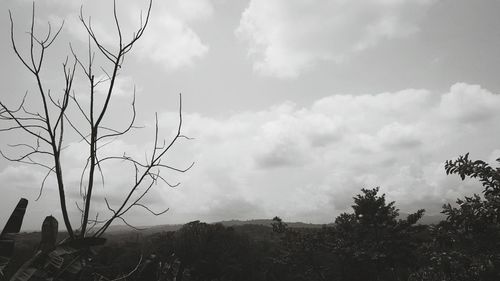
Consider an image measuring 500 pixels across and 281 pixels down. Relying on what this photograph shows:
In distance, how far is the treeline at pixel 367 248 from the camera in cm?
489

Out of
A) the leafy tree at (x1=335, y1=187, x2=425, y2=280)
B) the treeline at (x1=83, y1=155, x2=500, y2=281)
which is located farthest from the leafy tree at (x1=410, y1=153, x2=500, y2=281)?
the leafy tree at (x1=335, y1=187, x2=425, y2=280)

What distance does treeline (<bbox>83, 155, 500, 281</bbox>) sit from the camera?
4895 millimetres

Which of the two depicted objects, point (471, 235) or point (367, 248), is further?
point (367, 248)

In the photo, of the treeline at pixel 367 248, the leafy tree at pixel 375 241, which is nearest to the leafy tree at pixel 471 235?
the treeline at pixel 367 248

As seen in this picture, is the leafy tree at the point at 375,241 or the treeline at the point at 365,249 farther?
the leafy tree at the point at 375,241

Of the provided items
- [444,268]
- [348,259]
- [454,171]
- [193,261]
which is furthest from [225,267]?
[454,171]

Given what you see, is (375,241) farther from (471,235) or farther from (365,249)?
(471,235)

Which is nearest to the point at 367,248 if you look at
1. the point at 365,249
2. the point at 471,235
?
the point at 365,249

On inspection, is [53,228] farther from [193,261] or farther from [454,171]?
[193,261]

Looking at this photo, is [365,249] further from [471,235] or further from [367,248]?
[471,235]

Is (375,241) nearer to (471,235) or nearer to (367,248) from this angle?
(367,248)

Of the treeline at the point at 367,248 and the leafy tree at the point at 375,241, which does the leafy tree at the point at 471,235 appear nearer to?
the treeline at the point at 367,248

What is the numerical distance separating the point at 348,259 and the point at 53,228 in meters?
15.5

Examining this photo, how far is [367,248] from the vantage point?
1387 centimetres
